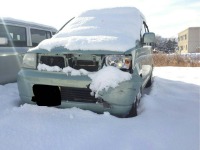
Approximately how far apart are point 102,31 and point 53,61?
1.08 metres

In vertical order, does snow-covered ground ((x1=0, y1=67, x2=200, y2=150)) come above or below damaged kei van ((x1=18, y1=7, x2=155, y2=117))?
below

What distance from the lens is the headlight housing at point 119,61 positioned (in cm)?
329

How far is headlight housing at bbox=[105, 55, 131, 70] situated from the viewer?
10.8 feet

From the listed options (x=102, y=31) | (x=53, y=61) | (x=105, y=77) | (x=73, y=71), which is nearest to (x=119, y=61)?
(x=105, y=77)

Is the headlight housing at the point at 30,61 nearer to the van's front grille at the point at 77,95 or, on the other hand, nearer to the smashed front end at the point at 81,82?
the smashed front end at the point at 81,82

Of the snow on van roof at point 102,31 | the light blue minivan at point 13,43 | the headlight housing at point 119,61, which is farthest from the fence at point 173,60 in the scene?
the headlight housing at point 119,61

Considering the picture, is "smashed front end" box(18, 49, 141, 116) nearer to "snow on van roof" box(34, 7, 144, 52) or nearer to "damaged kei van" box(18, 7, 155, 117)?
"damaged kei van" box(18, 7, 155, 117)

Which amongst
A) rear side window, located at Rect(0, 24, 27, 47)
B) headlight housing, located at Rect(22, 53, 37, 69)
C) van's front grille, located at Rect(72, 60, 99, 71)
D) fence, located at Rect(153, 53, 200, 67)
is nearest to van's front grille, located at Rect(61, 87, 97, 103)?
van's front grille, located at Rect(72, 60, 99, 71)

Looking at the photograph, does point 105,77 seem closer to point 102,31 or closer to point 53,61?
point 53,61

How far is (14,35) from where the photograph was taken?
17.4 feet

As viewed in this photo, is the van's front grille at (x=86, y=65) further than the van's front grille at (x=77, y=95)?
Yes

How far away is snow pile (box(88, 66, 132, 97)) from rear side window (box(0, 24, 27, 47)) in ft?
8.74

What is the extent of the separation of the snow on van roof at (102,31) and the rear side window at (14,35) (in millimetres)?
1205

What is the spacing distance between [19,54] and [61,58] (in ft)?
7.42
